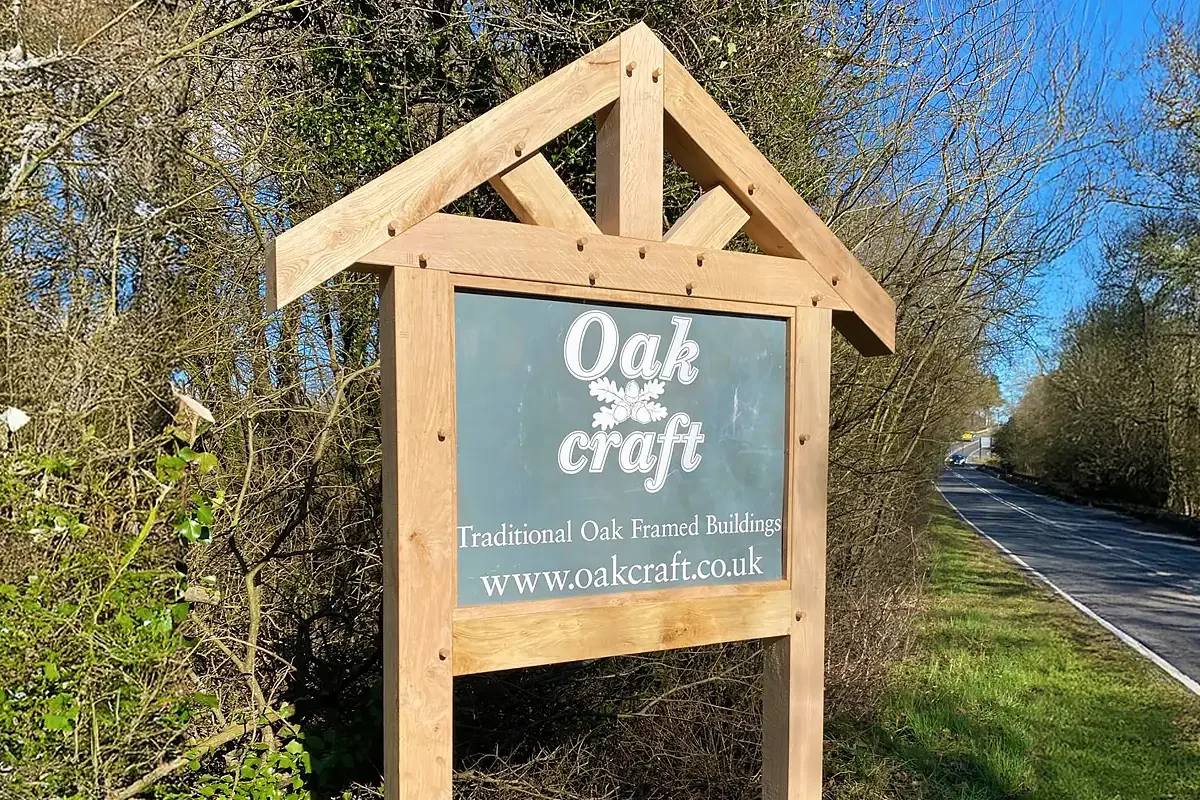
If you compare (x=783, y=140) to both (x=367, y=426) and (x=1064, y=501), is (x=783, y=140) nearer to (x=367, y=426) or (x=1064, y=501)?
(x=367, y=426)

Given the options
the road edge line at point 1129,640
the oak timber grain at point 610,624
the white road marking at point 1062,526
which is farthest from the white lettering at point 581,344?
the white road marking at point 1062,526

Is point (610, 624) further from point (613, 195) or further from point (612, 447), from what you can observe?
point (613, 195)

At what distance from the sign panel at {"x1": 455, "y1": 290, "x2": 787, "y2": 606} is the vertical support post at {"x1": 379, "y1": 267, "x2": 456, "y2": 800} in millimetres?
57

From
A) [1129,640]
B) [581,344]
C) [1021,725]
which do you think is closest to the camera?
[581,344]

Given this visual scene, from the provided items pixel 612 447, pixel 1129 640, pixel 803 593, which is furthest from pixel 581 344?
pixel 1129 640

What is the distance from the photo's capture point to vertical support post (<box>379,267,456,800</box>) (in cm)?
204

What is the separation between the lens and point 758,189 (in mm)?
2643

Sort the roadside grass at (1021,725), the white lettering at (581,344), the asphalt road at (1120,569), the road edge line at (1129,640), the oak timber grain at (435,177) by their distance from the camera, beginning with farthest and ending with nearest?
the asphalt road at (1120,569) → the road edge line at (1129,640) → the roadside grass at (1021,725) → the white lettering at (581,344) → the oak timber grain at (435,177)

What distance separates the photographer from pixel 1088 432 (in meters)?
26.5

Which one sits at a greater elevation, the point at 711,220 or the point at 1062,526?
the point at 711,220

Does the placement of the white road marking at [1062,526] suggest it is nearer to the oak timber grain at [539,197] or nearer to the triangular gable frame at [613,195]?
the triangular gable frame at [613,195]

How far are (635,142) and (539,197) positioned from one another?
37 cm

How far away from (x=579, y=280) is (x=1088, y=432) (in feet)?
96.6

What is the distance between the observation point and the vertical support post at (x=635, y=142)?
243 cm
